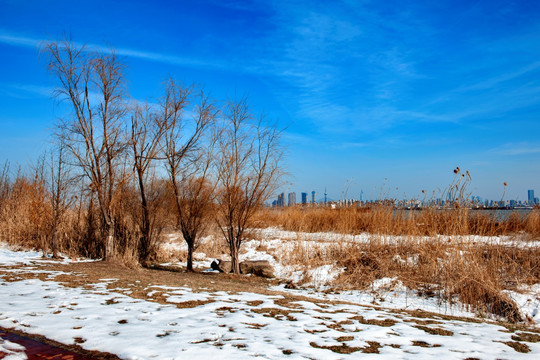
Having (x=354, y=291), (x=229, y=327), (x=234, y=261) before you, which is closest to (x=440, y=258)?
(x=354, y=291)

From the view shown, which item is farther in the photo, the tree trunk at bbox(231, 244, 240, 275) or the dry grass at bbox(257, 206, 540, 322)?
the tree trunk at bbox(231, 244, 240, 275)

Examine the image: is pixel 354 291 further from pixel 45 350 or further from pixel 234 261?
pixel 45 350

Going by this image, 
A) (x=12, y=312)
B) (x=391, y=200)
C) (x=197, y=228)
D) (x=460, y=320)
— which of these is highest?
(x=391, y=200)

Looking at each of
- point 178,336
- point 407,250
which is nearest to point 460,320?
point 178,336

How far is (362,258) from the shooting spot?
1066cm

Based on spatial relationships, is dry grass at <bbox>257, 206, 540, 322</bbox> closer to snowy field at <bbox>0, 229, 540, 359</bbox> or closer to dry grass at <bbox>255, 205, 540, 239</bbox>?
dry grass at <bbox>255, 205, 540, 239</bbox>

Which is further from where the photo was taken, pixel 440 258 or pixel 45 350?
pixel 440 258

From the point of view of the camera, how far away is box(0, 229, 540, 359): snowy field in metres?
3.50

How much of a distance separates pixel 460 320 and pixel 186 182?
795 cm

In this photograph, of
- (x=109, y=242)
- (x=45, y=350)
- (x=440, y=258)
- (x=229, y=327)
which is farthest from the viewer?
(x=109, y=242)

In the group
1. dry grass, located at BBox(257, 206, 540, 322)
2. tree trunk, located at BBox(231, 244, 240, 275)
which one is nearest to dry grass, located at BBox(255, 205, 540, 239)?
dry grass, located at BBox(257, 206, 540, 322)

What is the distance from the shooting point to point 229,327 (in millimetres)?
4160

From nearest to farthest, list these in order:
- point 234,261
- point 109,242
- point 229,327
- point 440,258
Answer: point 229,327 < point 440,258 < point 109,242 < point 234,261

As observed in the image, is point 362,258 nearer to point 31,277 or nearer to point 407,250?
point 407,250
